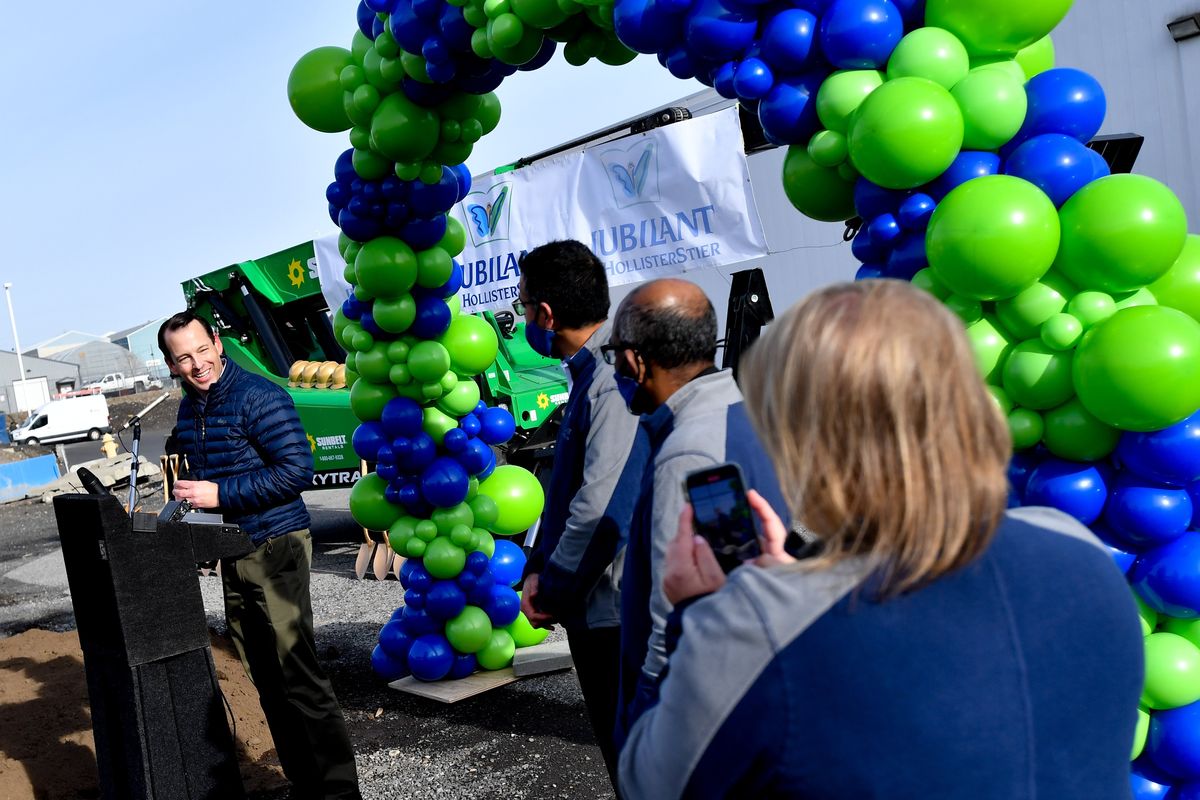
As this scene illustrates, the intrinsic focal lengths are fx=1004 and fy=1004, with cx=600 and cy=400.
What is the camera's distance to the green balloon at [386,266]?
209 inches

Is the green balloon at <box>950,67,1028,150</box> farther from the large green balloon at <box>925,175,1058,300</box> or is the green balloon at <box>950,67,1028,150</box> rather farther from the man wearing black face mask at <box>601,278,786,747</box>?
the man wearing black face mask at <box>601,278,786,747</box>

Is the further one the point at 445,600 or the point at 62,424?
the point at 62,424

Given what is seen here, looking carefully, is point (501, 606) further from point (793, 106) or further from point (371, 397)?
point (793, 106)

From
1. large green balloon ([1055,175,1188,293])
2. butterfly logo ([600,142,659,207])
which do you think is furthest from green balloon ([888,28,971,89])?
butterfly logo ([600,142,659,207])

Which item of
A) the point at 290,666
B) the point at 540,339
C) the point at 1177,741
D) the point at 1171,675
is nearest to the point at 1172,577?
the point at 1171,675

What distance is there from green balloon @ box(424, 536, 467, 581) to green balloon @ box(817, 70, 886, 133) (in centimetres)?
345

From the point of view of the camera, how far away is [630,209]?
7.78 m

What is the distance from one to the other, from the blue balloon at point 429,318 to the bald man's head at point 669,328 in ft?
10.9

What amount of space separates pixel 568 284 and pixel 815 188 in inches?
33.7

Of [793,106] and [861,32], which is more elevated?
[861,32]

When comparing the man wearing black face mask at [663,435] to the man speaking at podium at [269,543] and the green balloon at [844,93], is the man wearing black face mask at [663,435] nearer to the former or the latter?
the green balloon at [844,93]

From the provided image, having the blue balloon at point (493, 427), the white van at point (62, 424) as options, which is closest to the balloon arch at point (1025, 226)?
the blue balloon at point (493, 427)

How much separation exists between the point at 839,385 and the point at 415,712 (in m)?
4.84

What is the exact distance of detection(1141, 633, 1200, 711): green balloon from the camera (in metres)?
2.70
